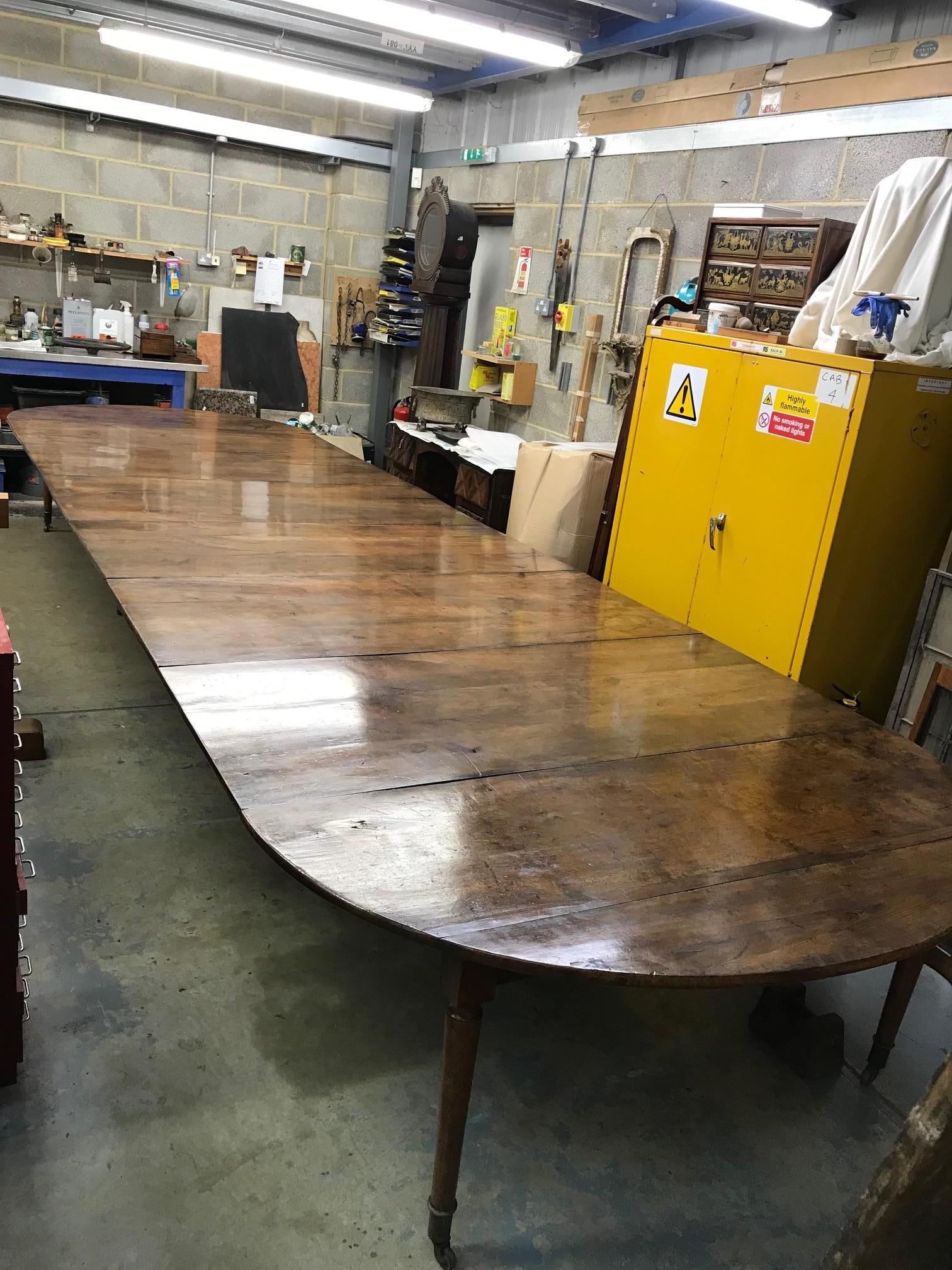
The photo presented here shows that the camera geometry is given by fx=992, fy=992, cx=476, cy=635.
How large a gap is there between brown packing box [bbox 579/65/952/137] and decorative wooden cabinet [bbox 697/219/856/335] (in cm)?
53

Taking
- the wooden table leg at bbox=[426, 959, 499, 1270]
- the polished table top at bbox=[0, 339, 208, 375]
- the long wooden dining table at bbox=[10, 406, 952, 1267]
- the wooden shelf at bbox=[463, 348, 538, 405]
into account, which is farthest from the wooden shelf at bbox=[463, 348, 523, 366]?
the wooden table leg at bbox=[426, 959, 499, 1270]

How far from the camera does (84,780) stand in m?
2.89

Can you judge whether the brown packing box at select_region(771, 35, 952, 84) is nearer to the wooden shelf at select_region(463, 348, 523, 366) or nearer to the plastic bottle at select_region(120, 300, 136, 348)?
the wooden shelf at select_region(463, 348, 523, 366)

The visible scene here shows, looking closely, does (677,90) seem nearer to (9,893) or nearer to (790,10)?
(790,10)

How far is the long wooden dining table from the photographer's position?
4.42 ft

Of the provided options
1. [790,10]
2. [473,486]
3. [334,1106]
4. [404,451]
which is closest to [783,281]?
[790,10]

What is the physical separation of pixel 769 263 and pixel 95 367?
13.2 feet

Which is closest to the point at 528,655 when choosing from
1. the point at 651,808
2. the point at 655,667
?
the point at 655,667

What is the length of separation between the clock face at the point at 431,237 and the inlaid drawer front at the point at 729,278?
6.95ft

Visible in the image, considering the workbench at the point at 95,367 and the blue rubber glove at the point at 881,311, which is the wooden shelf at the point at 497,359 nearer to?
the workbench at the point at 95,367

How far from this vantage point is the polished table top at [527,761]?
1.35m

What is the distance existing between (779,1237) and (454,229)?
16.7ft

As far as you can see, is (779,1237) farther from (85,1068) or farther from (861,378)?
(861,378)

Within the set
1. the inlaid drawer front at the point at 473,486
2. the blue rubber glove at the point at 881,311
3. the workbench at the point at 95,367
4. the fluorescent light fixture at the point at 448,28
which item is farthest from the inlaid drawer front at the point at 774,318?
the workbench at the point at 95,367
